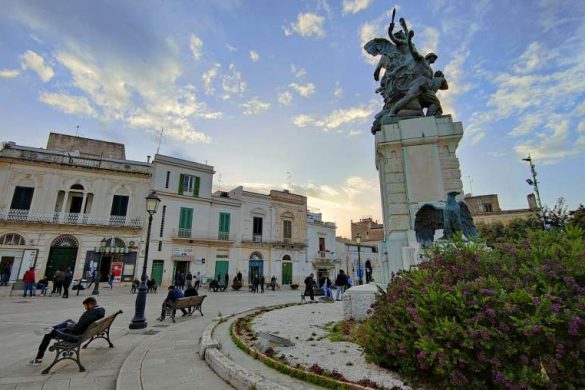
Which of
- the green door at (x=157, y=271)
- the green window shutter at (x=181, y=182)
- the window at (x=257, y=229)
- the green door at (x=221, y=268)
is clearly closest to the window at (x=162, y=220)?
the green window shutter at (x=181, y=182)

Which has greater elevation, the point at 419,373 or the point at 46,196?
the point at 46,196

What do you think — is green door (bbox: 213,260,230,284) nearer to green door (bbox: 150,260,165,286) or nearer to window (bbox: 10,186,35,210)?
green door (bbox: 150,260,165,286)

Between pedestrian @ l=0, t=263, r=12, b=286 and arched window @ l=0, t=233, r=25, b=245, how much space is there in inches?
56.3

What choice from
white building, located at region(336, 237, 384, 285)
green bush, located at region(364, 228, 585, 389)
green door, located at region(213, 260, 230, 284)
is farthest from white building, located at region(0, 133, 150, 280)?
white building, located at region(336, 237, 384, 285)

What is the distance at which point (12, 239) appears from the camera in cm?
1948

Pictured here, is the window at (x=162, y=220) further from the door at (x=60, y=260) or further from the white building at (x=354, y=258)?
the white building at (x=354, y=258)

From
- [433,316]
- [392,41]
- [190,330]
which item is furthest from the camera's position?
[392,41]

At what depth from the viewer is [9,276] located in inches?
736

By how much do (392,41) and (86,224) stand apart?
2311 centimetres

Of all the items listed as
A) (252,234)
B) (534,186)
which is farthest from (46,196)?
(534,186)

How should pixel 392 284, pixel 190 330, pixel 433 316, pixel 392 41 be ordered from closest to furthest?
pixel 433 316
pixel 392 284
pixel 190 330
pixel 392 41

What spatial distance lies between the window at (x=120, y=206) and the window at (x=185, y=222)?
166 inches

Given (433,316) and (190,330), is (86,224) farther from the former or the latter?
(433,316)

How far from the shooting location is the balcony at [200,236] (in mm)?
24078
